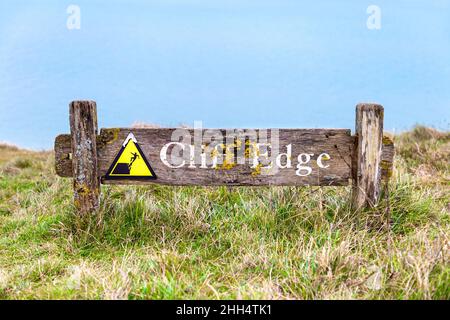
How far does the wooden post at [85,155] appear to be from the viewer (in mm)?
4777

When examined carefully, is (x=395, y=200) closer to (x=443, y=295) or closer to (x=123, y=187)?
(x=443, y=295)

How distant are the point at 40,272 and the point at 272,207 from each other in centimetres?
246

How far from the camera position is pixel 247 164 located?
4.78 m

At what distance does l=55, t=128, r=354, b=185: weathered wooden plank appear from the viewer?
4695 millimetres

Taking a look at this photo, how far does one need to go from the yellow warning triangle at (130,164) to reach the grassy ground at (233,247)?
25 centimetres

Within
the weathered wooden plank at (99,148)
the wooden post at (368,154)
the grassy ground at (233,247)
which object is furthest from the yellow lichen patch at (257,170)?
the weathered wooden plank at (99,148)

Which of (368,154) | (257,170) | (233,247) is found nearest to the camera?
(233,247)

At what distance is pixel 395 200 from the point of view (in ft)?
16.2

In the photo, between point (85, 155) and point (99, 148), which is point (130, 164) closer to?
point (99, 148)

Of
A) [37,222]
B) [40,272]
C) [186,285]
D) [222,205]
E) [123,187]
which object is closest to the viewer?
[186,285]

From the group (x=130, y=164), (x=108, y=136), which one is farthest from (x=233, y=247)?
(x=108, y=136)

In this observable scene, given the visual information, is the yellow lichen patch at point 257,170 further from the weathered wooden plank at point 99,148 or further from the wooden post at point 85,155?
the wooden post at point 85,155

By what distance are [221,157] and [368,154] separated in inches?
61.6
